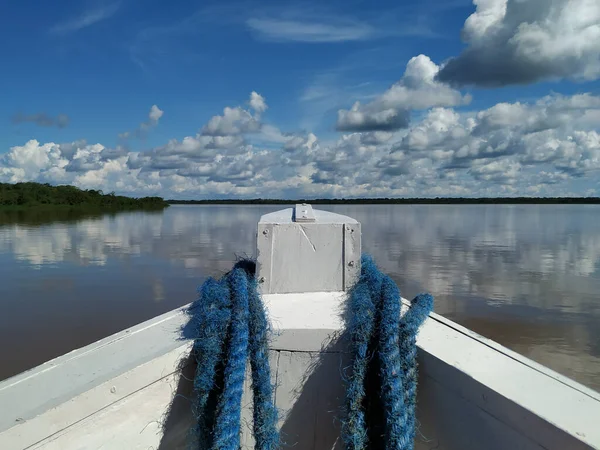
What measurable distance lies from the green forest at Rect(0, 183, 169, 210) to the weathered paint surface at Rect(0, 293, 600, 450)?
7360 centimetres

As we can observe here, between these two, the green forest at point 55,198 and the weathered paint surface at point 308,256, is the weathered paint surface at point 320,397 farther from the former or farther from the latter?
the green forest at point 55,198

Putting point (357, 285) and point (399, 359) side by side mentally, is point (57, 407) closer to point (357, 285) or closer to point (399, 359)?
point (399, 359)

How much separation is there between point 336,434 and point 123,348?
1021mm

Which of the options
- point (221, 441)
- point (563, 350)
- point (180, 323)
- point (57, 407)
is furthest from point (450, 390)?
point (563, 350)

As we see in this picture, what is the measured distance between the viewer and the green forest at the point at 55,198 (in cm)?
6744

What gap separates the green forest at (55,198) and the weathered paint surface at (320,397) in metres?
73.6

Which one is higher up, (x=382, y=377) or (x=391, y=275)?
(x=382, y=377)

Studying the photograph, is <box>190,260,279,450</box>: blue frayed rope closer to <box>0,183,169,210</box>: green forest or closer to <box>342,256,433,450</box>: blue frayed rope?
<box>342,256,433,450</box>: blue frayed rope

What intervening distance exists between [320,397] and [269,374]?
282 mm

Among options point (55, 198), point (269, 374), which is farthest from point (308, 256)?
point (55, 198)

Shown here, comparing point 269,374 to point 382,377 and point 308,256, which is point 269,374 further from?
point 308,256

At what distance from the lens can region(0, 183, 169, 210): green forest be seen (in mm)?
67438

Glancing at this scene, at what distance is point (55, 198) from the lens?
2945 inches

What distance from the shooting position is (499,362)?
1.91 m
